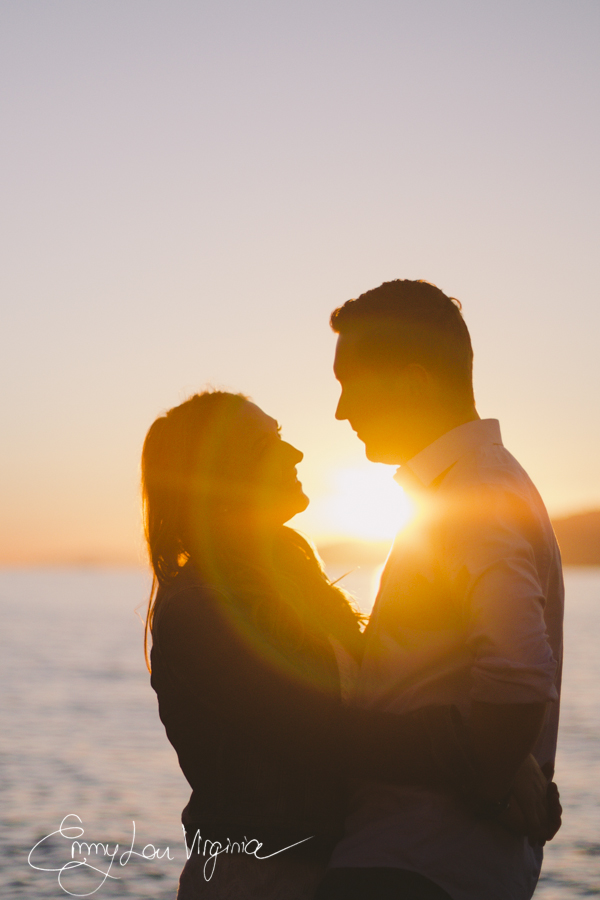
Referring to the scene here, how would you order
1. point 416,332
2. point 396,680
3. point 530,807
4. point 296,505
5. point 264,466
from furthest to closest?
1. point 296,505
2. point 264,466
3. point 416,332
4. point 396,680
5. point 530,807

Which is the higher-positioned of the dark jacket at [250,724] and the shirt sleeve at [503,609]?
the shirt sleeve at [503,609]

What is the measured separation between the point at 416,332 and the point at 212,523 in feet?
3.60

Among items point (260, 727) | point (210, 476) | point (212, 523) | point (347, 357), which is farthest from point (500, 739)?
point (210, 476)

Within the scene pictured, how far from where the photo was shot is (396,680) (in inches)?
81.0

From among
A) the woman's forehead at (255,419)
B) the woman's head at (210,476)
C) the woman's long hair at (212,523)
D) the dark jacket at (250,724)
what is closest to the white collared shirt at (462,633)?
the dark jacket at (250,724)

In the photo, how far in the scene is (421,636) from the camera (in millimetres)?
1995

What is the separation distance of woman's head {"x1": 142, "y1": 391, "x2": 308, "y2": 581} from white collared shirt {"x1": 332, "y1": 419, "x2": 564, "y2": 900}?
0.88 meters

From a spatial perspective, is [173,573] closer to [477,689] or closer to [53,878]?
[477,689]

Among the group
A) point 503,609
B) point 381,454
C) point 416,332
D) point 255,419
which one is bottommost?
point 503,609

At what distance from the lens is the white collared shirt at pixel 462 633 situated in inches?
67.7

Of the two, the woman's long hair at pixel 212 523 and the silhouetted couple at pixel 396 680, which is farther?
the woman's long hair at pixel 212 523

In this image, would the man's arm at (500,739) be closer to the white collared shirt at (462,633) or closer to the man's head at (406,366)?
the white collared shirt at (462,633)
